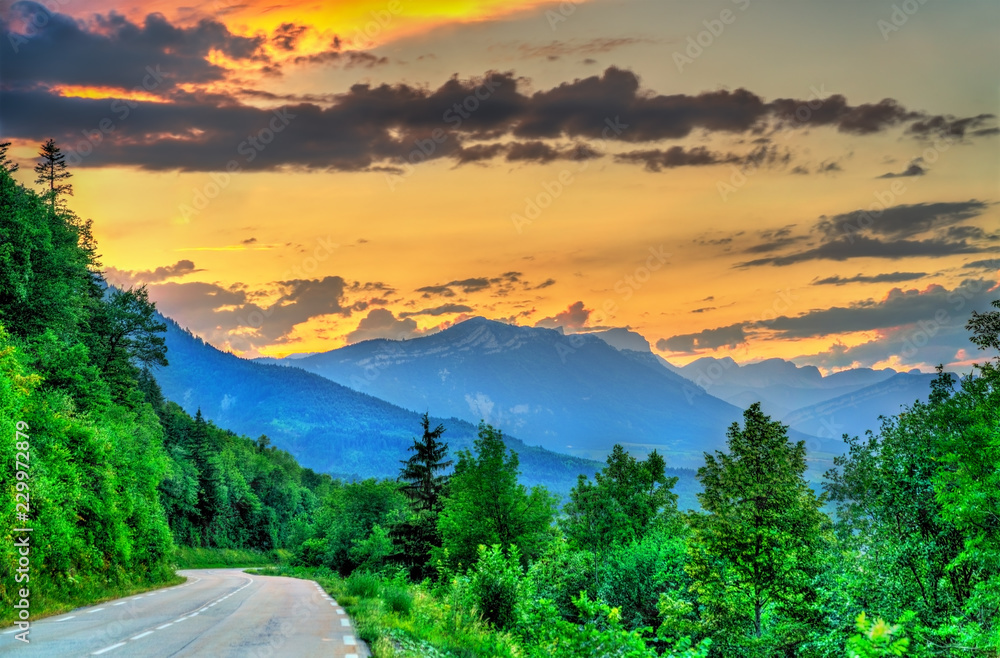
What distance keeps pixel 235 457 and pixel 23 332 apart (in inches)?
3639

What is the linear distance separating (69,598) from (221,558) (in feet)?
222

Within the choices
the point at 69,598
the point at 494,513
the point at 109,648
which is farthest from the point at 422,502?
the point at 109,648

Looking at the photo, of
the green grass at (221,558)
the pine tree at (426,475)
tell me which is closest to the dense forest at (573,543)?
the pine tree at (426,475)

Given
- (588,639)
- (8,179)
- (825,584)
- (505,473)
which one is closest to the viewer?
(588,639)

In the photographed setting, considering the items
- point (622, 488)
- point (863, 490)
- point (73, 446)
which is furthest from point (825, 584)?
point (622, 488)

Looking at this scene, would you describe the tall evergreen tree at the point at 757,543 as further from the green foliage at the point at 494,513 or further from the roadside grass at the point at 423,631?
the green foliage at the point at 494,513

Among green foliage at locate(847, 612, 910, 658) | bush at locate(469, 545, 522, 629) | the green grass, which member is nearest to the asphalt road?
bush at locate(469, 545, 522, 629)

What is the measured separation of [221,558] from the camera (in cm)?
8431

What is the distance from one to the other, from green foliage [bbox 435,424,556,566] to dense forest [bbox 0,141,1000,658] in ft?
0.36

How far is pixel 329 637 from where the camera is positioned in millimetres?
16156

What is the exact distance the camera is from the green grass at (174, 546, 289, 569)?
74188 mm

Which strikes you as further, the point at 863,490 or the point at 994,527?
the point at 863,490

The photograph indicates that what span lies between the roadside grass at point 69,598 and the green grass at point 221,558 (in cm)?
4281

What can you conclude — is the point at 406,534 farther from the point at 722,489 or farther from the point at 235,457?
the point at 235,457
